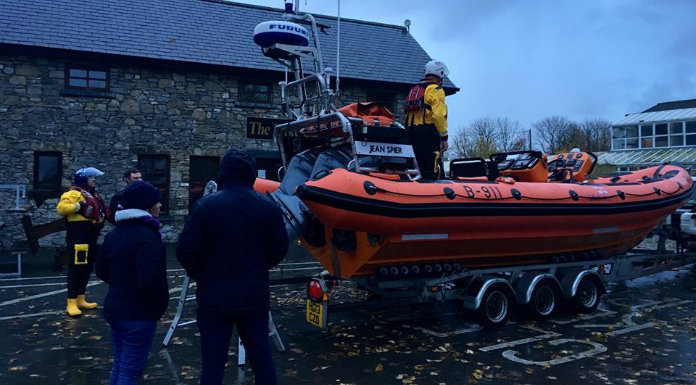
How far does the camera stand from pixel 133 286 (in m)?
3.66

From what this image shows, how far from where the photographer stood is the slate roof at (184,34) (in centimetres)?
1441

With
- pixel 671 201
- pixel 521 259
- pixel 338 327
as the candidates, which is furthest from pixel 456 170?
pixel 671 201

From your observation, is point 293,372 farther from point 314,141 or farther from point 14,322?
point 14,322

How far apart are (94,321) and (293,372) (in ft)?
10.5

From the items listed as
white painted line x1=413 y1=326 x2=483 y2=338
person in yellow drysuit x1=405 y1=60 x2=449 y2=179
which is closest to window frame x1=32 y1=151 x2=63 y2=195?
person in yellow drysuit x1=405 y1=60 x2=449 y2=179

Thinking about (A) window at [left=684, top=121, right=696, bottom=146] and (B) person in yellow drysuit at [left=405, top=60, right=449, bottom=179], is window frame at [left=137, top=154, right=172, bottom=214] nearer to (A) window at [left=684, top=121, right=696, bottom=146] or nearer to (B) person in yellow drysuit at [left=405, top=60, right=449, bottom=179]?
(B) person in yellow drysuit at [left=405, top=60, right=449, bottom=179]

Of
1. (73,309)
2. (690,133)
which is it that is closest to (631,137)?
(690,133)

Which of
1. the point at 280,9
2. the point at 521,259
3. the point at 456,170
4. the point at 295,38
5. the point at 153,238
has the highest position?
the point at 280,9

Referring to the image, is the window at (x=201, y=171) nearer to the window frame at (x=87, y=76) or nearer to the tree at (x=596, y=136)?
the window frame at (x=87, y=76)

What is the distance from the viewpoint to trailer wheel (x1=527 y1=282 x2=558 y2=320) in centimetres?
711

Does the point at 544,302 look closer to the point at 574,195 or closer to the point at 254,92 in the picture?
the point at 574,195

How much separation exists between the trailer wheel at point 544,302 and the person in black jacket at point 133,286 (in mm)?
5010

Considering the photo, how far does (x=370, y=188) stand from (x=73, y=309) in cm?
429

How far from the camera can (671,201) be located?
8.75 metres
